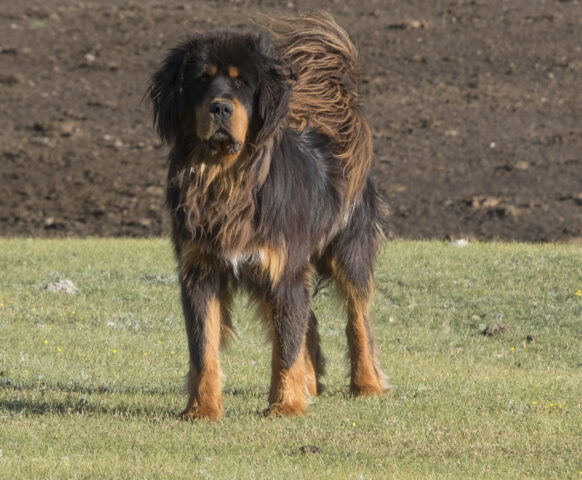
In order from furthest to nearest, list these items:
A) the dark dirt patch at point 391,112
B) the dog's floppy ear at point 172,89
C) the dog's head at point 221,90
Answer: the dark dirt patch at point 391,112 < the dog's floppy ear at point 172,89 < the dog's head at point 221,90

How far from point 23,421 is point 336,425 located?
77.0 inches

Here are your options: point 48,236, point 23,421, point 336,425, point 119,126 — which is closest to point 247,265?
point 336,425

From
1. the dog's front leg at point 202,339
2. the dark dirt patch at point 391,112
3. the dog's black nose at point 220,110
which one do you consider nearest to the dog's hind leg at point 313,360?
the dog's front leg at point 202,339

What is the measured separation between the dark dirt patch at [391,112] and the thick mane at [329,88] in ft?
30.0

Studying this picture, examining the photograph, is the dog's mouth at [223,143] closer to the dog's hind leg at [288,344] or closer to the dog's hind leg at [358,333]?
the dog's hind leg at [288,344]

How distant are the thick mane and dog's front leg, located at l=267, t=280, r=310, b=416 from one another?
1282 mm

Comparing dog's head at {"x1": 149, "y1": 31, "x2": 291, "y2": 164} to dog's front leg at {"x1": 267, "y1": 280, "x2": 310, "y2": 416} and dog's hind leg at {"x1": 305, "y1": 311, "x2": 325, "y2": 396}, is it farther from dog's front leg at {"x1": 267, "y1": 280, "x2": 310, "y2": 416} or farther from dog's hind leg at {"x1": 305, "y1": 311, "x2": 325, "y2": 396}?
dog's hind leg at {"x1": 305, "y1": 311, "x2": 325, "y2": 396}

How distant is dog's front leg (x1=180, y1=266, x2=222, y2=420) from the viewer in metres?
6.58

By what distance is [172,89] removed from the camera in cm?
641

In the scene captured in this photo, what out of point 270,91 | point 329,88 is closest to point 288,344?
point 270,91

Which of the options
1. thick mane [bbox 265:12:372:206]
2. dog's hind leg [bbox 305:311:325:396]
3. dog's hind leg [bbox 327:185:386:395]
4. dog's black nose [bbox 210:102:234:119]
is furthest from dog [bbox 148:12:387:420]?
dog's hind leg [bbox 305:311:325:396]

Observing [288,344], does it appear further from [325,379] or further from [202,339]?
[325,379]

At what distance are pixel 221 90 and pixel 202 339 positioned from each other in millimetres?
1543

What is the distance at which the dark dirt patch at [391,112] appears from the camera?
18.6m
